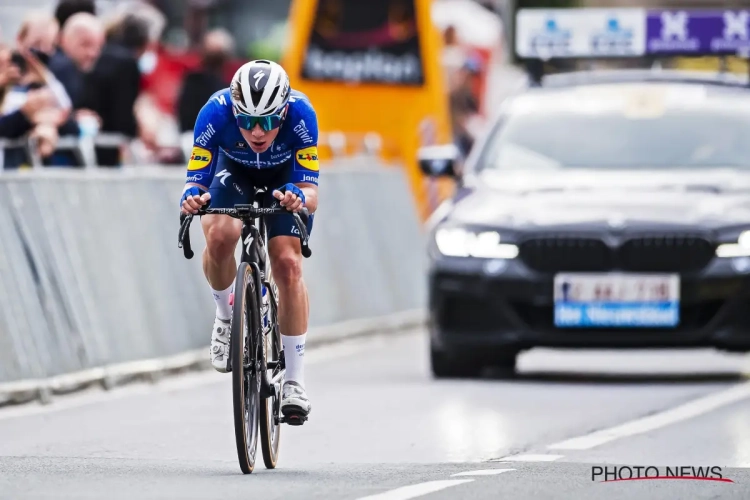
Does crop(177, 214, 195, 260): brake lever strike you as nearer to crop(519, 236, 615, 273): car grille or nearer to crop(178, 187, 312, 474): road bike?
crop(178, 187, 312, 474): road bike

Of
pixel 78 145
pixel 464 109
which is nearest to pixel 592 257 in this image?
pixel 78 145

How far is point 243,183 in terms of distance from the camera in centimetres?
1027

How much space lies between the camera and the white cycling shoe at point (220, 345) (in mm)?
9969

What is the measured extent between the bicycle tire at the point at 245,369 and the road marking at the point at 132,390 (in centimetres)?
272

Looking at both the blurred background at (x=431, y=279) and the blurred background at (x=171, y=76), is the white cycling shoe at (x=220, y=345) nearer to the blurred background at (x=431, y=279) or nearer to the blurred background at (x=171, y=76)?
the blurred background at (x=431, y=279)

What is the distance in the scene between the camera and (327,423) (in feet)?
39.4

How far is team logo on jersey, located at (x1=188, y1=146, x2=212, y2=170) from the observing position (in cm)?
1002

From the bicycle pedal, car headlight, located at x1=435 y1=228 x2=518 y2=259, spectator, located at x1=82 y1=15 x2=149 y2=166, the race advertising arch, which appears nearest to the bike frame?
the bicycle pedal

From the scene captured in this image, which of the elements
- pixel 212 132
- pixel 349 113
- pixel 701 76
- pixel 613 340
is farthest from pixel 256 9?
pixel 212 132

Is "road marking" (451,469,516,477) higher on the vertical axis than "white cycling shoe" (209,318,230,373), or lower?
lower

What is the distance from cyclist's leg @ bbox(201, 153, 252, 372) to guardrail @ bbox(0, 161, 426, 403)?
2.74 metres

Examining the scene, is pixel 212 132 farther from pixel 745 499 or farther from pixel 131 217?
pixel 131 217

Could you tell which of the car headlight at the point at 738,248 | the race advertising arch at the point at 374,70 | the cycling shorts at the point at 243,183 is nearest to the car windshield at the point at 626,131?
the car headlight at the point at 738,248

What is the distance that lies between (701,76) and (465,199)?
2485 millimetres
